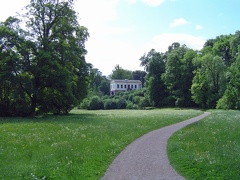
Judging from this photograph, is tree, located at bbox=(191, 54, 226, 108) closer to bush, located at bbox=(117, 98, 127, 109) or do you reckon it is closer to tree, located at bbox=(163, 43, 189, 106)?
tree, located at bbox=(163, 43, 189, 106)

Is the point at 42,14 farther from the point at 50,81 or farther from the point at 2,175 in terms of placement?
the point at 2,175

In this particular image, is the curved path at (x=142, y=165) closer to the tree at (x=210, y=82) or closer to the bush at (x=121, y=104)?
the tree at (x=210, y=82)

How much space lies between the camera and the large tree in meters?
38.2

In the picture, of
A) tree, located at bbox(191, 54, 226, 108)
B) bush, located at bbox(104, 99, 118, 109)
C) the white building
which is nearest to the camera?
tree, located at bbox(191, 54, 226, 108)

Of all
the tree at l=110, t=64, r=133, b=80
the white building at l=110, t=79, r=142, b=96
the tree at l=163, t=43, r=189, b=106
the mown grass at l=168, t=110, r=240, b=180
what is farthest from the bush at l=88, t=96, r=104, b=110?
the mown grass at l=168, t=110, r=240, b=180

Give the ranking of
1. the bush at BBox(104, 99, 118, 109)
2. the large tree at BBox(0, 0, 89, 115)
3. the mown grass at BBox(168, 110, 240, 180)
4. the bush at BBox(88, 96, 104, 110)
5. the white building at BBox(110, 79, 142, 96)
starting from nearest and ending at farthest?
the mown grass at BBox(168, 110, 240, 180), the large tree at BBox(0, 0, 89, 115), the bush at BBox(88, 96, 104, 110), the bush at BBox(104, 99, 118, 109), the white building at BBox(110, 79, 142, 96)

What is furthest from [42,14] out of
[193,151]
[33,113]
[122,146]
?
[193,151]

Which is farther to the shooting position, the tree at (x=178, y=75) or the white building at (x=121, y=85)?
the white building at (x=121, y=85)

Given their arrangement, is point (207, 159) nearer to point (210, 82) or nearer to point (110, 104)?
point (210, 82)

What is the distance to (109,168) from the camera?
11.1 metres

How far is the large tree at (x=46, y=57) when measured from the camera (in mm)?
38188

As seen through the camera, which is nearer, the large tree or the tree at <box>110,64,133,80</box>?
the large tree

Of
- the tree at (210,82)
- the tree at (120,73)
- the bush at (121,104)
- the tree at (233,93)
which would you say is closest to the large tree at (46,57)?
the tree at (233,93)

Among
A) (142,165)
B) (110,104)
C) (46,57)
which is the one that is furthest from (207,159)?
(110,104)
